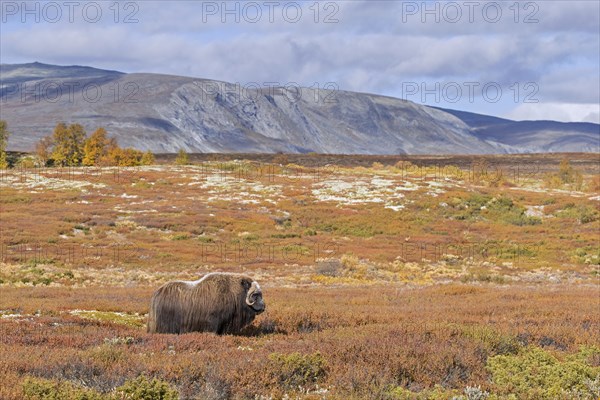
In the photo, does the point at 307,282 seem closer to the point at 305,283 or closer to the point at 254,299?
the point at 305,283

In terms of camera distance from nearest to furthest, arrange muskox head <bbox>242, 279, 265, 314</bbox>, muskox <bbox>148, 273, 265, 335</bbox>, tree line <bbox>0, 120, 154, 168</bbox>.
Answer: muskox <bbox>148, 273, 265, 335</bbox> → muskox head <bbox>242, 279, 265, 314</bbox> → tree line <bbox>0, 120, 154, 168</bbox>

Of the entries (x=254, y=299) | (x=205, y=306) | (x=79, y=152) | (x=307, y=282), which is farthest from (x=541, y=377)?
(x=79, y=152)

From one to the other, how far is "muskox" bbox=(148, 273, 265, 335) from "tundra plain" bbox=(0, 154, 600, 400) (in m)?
0.43

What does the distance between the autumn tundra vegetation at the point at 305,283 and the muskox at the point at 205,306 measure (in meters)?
0.37

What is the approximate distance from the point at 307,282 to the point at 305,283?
42cm

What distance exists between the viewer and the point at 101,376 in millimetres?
8523

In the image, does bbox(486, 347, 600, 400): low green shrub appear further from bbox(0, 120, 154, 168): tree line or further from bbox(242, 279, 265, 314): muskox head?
bbox(0, 120, 154, 168): tree line

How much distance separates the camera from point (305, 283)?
31.3 m

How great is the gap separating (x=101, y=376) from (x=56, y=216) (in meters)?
46.5

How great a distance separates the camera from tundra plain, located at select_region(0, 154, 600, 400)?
9.00 m

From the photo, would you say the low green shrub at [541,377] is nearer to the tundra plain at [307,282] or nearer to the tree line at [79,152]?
the tundra plain at [307,282]

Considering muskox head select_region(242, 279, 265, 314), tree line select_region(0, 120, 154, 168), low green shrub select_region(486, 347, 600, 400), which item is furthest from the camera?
tree line select_region(0, 120, 154, 168)

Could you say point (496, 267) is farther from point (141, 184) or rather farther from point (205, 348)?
point (141, 184)

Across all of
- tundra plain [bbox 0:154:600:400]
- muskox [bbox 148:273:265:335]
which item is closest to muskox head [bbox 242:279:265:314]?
muskox [bbox 148:273:265:335]
